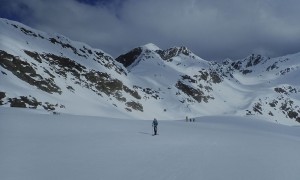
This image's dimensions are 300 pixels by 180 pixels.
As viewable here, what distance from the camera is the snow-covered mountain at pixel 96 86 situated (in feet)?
275

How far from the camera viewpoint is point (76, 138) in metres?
24.1

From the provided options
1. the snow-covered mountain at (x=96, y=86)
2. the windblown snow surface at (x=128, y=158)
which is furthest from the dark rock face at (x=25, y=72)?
the windblown snow surface at (x=128, y=158)

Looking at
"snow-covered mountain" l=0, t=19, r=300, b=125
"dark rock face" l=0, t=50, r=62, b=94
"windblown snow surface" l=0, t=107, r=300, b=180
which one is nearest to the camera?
"windblown snow surface" l=0, t=107, r=300, b=180

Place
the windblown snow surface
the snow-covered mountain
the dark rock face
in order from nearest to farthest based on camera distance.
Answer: the windblown snow surface < the snow-covered mountain < the dark rock face

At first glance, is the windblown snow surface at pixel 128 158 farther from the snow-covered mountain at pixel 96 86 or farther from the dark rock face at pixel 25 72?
the dark rock face at pixel 25 72

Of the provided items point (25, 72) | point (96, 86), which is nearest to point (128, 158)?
point (25, 72)

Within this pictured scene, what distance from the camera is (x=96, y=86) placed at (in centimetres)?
11750

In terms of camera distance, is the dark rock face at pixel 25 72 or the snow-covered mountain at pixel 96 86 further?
the dark rock face at pixel 25 72

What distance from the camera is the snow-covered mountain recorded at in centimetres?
8381

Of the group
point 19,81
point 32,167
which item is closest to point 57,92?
point 19,81

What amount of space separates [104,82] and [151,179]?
109 metres

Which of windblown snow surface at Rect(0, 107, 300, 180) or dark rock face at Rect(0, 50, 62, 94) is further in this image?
dark rock face at Rect(0, 50, 62, 94)

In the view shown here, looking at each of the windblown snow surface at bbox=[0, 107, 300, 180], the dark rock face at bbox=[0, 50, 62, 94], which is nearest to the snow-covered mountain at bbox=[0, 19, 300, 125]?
the dark rock face at bbox=[0, 50, 62, 94]

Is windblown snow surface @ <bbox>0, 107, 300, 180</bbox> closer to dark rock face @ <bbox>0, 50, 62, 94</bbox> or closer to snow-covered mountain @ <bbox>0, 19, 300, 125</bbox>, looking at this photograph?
snow-covered mountain @ <bbox>0, 19, 300, 125</bbox>
